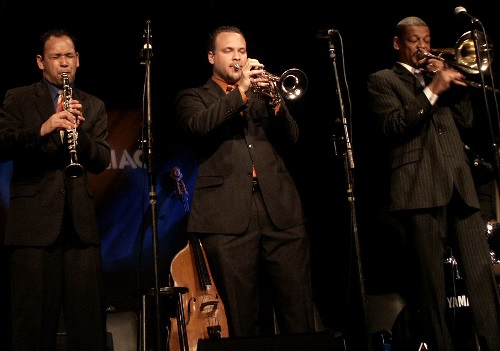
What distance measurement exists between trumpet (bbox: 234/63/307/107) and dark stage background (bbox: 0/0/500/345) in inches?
54.5

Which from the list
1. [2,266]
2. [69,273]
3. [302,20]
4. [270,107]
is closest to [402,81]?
[270,107]

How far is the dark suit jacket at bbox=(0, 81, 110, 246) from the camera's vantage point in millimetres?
3129

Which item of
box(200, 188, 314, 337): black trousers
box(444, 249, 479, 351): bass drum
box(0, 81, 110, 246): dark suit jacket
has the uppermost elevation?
box(0, 81, 110, 246): dark suit jacket

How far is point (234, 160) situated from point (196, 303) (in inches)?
32.7

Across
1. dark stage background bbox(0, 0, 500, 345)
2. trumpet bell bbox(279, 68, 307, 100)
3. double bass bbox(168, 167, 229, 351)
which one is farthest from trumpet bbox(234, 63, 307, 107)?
dark stage background bbox(0, 0, 500, 345)

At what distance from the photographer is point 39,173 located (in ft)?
10.6

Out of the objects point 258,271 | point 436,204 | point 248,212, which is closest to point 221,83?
point 248,212

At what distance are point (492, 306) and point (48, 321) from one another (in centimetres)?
235

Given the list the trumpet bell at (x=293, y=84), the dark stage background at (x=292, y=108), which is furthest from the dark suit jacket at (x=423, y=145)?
the dark stage background at (x=292, y=108)

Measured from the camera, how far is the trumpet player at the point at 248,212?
10.8ft

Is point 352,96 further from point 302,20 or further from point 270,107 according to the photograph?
point 270,107

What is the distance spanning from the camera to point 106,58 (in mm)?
5098

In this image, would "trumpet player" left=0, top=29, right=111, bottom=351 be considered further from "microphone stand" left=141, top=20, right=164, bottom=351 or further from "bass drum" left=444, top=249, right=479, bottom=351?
"bass drum" left=444, top=249, right=479, bottom=351

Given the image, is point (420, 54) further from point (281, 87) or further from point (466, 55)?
point (281, 87)
